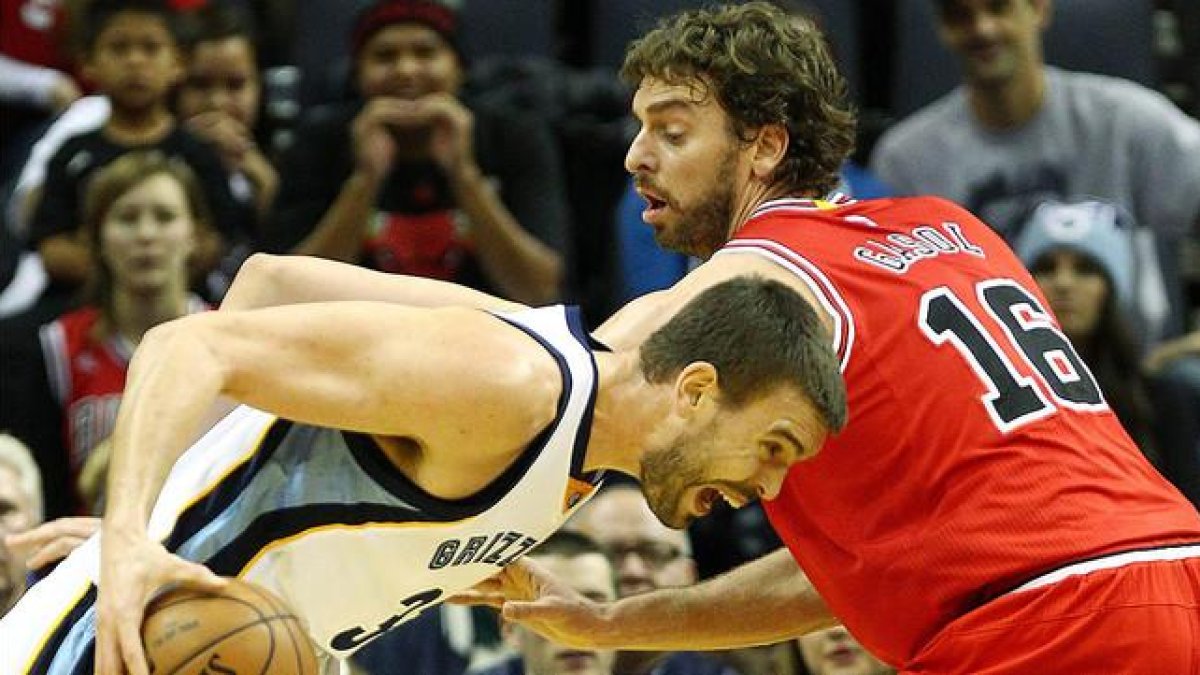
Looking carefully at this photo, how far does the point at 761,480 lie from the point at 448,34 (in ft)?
13.6

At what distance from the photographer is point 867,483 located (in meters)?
4.29

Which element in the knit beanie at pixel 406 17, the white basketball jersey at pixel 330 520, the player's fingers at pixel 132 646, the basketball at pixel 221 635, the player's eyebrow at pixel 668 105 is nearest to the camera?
the player's fingers at pixel 132 646

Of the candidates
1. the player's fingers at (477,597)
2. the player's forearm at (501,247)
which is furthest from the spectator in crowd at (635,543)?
the player's fingers at (477,597)

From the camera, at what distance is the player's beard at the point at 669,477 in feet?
13.3

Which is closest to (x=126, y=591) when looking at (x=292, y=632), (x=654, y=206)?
(x=292, y=632)

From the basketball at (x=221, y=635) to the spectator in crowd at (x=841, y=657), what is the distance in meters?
2.66

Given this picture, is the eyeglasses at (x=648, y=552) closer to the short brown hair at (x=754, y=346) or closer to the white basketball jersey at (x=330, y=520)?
the white basketball jersey at (x=330, y=520)

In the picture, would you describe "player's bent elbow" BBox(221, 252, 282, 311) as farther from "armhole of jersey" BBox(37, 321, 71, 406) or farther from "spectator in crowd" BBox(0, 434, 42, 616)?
"armhole of jersey" BBox(37, 321, 71, 406)

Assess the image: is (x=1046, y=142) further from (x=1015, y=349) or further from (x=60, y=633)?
(x=60, y=633)

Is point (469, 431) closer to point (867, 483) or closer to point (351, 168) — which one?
point (867, 483)

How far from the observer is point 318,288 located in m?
4.46

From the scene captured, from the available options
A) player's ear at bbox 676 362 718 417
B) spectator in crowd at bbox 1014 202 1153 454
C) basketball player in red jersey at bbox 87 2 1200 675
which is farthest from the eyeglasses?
player's ear at bbox 676 362 718 417

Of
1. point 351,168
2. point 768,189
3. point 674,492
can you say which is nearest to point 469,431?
point 674,492

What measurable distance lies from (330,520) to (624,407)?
2.04 feet
